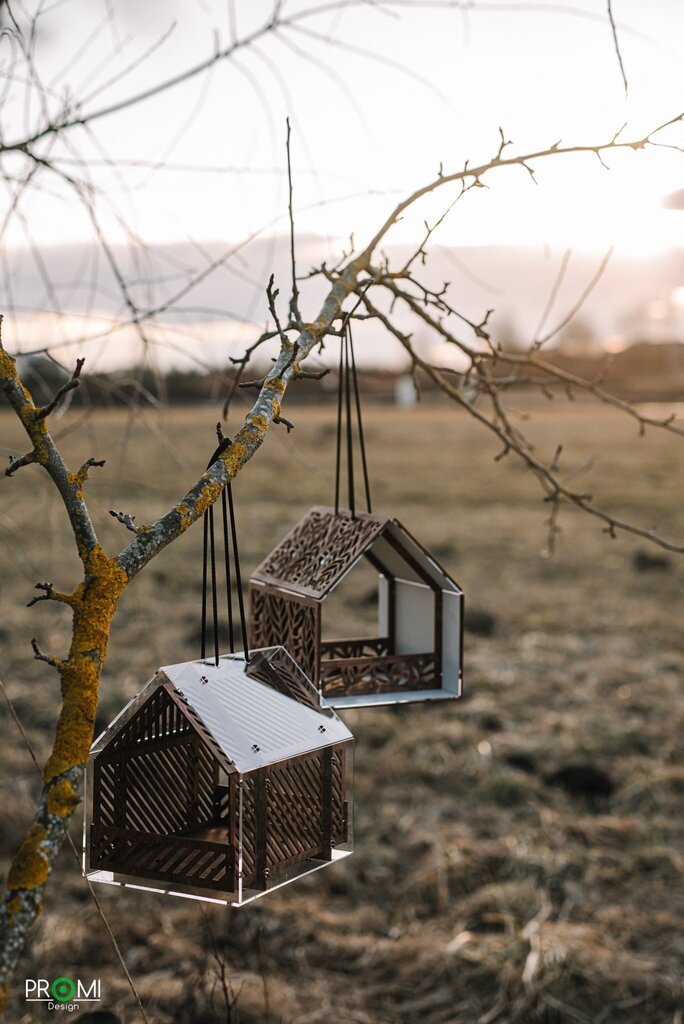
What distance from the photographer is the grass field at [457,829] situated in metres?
5.09

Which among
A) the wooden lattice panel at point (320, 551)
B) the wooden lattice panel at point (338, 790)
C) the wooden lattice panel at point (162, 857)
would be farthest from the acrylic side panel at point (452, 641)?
the wooden lattice panel at point (162, 857)

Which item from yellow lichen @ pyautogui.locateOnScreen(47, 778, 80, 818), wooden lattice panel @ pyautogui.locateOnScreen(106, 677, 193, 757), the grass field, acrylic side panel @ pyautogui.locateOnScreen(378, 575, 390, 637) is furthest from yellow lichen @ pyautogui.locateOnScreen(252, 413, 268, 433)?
acrylic side panel @ pyautogui.locateOnScreen(378, 575, 390, 637)

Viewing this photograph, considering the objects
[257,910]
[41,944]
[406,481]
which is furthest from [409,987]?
[406,481]

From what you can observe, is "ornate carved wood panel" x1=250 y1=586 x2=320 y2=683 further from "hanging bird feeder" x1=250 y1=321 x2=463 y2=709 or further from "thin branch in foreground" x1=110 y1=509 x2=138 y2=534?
"thin branch in foreground" x1=110 y1=509 x2=138 y2=534

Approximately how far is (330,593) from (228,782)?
50cm

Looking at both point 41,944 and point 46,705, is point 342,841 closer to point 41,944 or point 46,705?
point 41,944

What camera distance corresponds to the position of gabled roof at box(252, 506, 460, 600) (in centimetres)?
222

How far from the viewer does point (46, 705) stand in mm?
9094

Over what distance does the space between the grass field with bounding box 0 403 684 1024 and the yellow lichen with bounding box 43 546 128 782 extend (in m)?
0.88

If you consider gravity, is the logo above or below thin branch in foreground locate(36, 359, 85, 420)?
below

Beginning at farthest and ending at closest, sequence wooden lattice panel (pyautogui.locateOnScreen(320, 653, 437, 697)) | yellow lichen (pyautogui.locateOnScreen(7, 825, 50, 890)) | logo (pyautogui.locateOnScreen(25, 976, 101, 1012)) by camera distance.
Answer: logo (pyautogui.locateOnScreen(25, 976, 101, 1012))
wooden lattice panel (pyautogui.locateOnScreen(320, 653, 437, 697))
yellow lichen (pyautogui.locateOnScreen(7, 825, 50, 890))

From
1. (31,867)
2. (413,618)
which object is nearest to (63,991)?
(413,618)

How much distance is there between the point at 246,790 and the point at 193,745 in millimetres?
343

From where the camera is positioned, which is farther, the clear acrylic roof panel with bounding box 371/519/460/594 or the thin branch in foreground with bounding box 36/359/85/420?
the clear acrylic roof panel with bounding box 371/519/460/594
